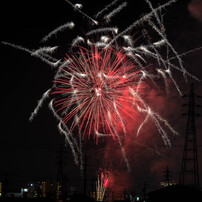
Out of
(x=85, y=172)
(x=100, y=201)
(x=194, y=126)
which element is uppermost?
(x=194, y=126)

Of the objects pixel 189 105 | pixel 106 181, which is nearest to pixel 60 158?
pixel 106 181

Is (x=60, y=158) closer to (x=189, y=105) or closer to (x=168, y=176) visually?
(x=189, y=105)

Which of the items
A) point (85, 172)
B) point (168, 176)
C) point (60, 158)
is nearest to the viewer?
point (85, 172)

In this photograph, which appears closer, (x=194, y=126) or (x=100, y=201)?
(x=194, y=126)

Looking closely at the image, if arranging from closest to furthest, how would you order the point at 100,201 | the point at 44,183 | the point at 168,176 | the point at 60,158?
the point at 100,201 < the point at 60,158 < the point at 168,176 < the point at 44,183

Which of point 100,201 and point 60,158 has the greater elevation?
point 60,158

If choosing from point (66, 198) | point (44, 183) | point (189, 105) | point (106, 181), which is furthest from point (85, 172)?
point (44, 183)

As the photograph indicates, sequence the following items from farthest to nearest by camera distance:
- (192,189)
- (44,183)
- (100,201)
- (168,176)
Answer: (44,183) → (168,176) → (100,201) → (192,189)

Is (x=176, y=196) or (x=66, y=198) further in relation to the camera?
(x=66, y=198)

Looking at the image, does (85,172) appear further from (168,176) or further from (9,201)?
(168,176)
